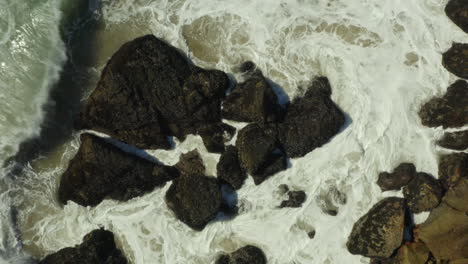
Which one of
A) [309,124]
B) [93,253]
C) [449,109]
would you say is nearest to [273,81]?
[309,124]

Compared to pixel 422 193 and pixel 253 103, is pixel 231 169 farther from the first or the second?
pixel 422 193

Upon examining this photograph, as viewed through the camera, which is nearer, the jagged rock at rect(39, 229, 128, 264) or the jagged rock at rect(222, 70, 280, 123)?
the jagged rock at rect(222, 70, 280, 123)

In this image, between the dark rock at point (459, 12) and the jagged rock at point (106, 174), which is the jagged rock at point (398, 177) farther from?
the jagged rock at point (106, 174)

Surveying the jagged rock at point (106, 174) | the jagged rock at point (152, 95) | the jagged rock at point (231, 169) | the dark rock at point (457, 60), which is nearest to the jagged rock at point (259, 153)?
the jagged rock at point (231, 169)

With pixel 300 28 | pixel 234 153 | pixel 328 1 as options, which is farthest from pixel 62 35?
pixel 328 1

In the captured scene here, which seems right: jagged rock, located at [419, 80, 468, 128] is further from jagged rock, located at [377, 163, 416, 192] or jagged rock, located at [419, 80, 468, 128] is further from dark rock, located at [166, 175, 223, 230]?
dark rock, located at [166, 175, 223, 230]

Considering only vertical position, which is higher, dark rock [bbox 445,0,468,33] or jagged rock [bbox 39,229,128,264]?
dark rock [bbox 445,0,468,33]

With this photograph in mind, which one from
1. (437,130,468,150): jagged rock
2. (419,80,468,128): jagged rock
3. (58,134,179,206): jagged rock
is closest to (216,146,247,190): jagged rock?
(58,134,179,206): jagged rock
